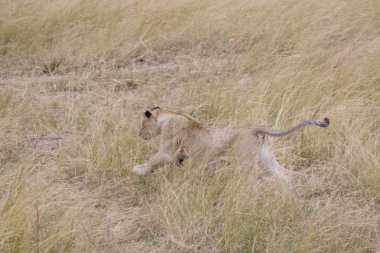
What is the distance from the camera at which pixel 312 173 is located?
14.5 ft

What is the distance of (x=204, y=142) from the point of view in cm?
453

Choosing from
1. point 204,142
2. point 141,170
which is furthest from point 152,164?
point 204,142

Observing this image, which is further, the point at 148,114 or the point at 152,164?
the point at 148,114

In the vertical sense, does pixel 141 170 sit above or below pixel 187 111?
above

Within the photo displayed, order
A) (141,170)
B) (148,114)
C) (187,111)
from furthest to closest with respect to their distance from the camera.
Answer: (187,111) → (148,114) → (141,170)

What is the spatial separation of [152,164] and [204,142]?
1.22 ft

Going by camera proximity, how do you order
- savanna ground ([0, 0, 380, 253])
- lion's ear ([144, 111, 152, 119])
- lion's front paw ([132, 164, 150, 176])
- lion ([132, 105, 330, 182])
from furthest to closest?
lion's ear ([144, 111, 152, 119]) → lion's front paw ([132, 164, 150, 176]) → lion ([132, 105, 330, 182]) → savanna ground ([0, 0, 380, 253])

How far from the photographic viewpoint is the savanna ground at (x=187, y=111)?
361 centimetres

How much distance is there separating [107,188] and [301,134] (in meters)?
1.46

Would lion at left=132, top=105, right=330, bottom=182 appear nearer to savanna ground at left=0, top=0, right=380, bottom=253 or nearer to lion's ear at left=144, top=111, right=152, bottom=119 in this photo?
lion's ear at left=144, top=111, right=152, bottom=119

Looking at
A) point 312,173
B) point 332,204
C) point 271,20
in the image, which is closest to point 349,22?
point 271,20

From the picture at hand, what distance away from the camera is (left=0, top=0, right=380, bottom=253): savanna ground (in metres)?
3.61

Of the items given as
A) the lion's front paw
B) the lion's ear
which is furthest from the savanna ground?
the lion's ear

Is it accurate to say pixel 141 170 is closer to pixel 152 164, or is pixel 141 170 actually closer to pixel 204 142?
pixel 152 164
